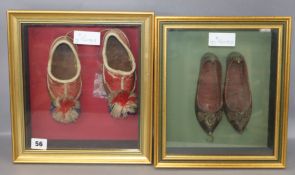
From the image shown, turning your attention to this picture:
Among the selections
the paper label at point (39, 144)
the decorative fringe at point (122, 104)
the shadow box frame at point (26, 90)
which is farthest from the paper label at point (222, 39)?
the paper label at point (39, 144)

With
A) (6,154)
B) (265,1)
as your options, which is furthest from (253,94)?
(6,154)

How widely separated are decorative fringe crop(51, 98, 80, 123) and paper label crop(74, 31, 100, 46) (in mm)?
180

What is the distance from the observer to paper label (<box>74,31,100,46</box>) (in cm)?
112

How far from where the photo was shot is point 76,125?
1167 mm

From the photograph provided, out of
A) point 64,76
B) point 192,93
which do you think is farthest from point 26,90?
point 192,93

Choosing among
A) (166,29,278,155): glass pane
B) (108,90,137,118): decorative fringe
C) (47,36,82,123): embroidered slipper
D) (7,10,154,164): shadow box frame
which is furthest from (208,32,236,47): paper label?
(47,36,82,123): embroidered slipper

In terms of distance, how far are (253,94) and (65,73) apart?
55 cm

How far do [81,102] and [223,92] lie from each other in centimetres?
42

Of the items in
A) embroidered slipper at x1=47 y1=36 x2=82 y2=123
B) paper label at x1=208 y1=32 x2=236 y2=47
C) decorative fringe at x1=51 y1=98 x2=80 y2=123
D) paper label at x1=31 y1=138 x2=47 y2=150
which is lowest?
paper label at x1=31 y1=138 x2=47 y2=150

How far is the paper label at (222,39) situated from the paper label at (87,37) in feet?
1.07

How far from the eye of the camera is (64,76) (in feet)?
3.74

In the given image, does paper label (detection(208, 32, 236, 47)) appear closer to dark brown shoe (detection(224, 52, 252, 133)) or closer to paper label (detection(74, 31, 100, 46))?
dark brown shoe (detection(224, 52, 252, 133))

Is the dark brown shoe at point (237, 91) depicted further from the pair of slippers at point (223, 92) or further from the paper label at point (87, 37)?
the paper label at point (87, 37)

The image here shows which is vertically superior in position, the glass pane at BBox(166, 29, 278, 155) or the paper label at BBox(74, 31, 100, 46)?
the paper label at BBox(74, 31, 100, 46)
